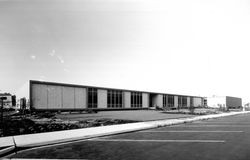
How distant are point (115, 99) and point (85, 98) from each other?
10.3 m

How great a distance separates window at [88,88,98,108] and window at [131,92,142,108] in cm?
1408

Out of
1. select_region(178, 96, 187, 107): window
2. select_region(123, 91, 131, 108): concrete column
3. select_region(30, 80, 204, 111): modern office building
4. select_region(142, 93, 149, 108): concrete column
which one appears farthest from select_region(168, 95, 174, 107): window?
select_region(123, 91, 131, 108): concrete column

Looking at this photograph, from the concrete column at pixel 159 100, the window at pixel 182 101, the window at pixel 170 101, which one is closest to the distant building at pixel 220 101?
the window at pixel 182 101

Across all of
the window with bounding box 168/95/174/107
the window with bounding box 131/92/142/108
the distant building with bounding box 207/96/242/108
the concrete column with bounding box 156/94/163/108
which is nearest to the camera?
the window with bounding box 131/92/142/108

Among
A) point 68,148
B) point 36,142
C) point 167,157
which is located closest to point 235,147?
point 167,157

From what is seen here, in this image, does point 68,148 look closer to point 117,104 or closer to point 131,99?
point 117,104

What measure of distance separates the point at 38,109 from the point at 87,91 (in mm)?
12181

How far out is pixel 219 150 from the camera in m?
7.63

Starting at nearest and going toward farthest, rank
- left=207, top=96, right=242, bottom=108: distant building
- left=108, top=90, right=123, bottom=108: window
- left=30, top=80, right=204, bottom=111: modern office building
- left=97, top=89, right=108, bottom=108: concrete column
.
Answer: left=30, top=80, right=204, bottom=111: modern office building
left=97, top=89, right=108, bottom=108: concrete column
left=108, top=90, right=123, bottom=108: window
left=207, top=96, right=242, bottom=108: distant building

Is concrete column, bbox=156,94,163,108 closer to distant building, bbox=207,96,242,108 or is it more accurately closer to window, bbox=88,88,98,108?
window, bbox=88,88,98,108

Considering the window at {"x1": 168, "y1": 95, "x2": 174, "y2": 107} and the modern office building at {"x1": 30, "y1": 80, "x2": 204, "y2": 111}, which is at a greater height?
the modern office building at {"x1": 30, "y1": 80, "x2": 204, "y2": 111}

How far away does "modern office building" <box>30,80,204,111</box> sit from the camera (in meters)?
34.2

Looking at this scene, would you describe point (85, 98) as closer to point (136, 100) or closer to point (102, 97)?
point (102, 97)

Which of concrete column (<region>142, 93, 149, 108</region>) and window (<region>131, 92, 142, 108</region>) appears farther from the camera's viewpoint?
concrete column (<region>142, 93, 149, 108</region>)
